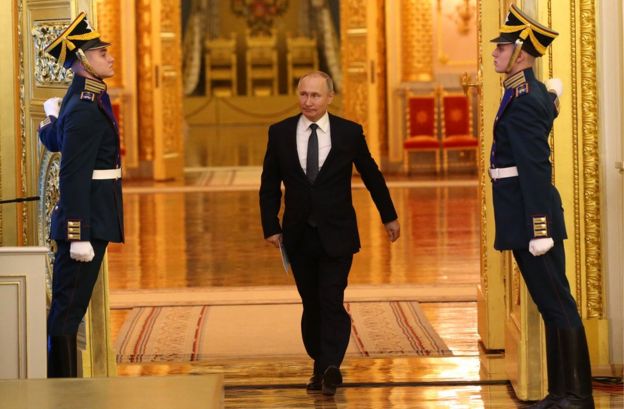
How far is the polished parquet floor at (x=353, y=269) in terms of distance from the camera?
238 inches

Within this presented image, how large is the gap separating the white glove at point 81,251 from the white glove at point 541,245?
173cm

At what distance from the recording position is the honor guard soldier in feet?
17.7

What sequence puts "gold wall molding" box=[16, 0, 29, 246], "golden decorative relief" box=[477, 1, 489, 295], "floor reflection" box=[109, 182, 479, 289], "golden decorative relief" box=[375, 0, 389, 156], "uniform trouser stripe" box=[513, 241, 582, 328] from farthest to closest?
"golden decorative relief" box=[375, 0, 389, 156]
"floor reflection" box=[109, 182, 479, 289]
"golden decorative relief" box=[477, 1, 489, 295]
"gold wall molding" box=[16, 0, 29, 246]
"uniform trouser stripe" box=[513, 241, 582, 328]

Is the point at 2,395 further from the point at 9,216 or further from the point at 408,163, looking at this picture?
the point at 408,163

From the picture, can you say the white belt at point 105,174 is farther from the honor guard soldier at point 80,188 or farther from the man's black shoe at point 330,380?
the man's black shoe at point 330,380

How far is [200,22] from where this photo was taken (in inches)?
1093

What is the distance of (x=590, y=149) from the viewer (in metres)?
6.16

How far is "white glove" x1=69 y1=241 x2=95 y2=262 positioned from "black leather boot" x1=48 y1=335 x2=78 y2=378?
350mm

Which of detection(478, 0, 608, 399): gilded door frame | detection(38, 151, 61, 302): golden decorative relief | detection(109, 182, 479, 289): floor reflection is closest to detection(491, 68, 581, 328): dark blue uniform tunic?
detection(478, 0, 608, 399): gilded door frame

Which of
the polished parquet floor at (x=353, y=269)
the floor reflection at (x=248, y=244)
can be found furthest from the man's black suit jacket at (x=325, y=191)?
the floor reflection at (x=248, y=244)

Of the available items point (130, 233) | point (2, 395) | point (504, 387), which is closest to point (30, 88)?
point (504, 387)

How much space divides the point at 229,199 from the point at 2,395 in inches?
478

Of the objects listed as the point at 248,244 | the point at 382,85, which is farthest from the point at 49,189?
the point at 382,85

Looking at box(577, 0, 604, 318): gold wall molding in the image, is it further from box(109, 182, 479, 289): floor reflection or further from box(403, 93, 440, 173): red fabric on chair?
box(403, 93, 440, 173): red fabric on chair
